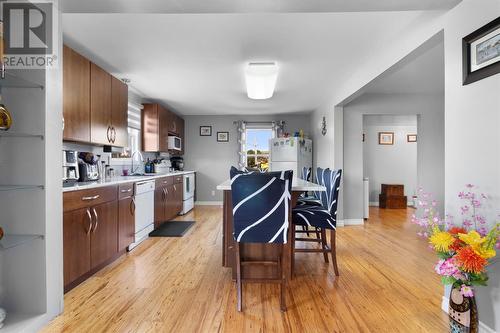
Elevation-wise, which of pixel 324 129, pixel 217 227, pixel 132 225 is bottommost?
pixel 217 227

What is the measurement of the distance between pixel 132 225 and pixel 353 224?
3.63m

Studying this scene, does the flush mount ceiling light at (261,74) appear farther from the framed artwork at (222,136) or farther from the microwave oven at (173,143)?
the framed artwork at (222,136)

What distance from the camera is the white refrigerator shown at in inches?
223

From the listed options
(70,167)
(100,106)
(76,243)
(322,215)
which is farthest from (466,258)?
(100,106)

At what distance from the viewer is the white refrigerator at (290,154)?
5.68 metres

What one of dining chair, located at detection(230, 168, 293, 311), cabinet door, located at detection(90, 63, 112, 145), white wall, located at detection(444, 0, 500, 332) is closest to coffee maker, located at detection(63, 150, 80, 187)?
cabinet door, located at detection(90, 63, 112, 145)

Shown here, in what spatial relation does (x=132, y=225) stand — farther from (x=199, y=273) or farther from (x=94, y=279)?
(x=199, y=273)

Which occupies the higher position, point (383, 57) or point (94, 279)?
point (383, 57)

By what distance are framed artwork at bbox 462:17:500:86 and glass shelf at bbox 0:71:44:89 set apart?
282 cm

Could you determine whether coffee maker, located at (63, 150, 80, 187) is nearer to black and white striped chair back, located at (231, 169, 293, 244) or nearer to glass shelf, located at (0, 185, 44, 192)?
glass shelf, located at (0, 185, 44, 192)

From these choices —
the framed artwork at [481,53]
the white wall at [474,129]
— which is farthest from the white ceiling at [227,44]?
the framed artwork at [481,53]

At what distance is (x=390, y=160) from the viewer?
697cm

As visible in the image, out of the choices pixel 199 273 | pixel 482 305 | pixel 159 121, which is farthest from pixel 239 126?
pixel 482 305

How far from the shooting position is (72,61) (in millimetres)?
2547
